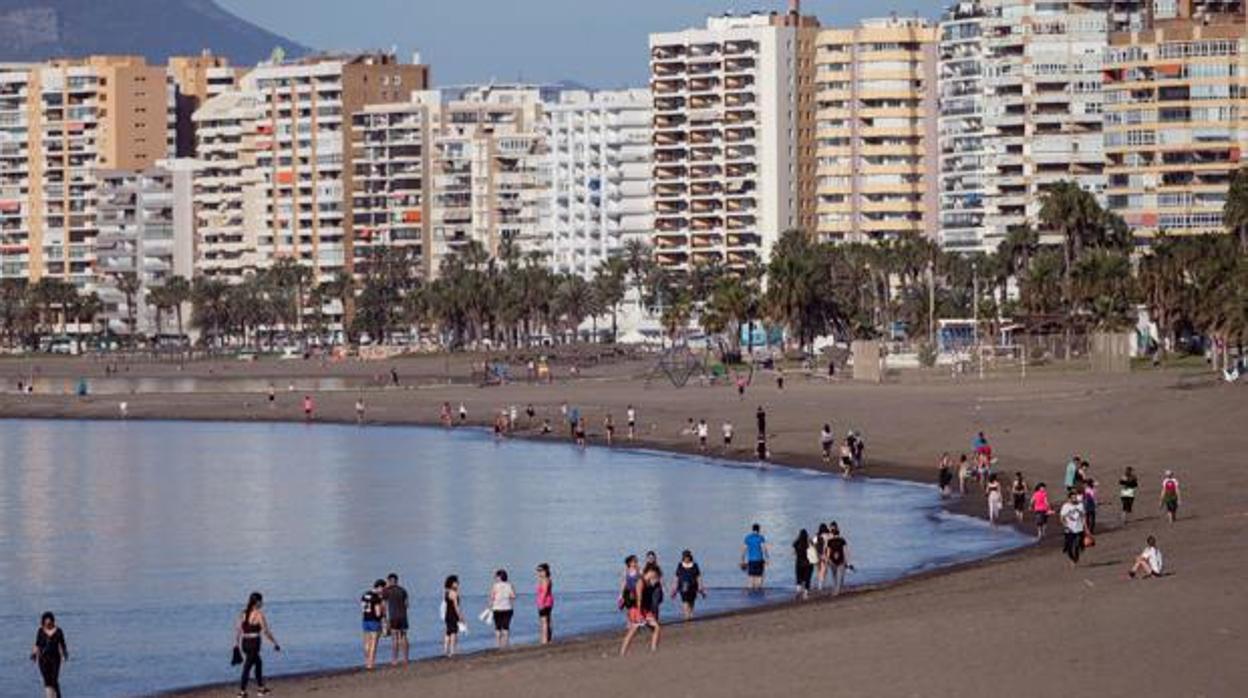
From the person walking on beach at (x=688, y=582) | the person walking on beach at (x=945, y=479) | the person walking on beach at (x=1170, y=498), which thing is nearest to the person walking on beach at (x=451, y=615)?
the person walking on beach at (x=688, y=582)

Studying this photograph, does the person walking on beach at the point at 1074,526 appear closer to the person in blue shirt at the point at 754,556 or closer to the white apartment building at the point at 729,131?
the person in blue shirt at the point at 754,556

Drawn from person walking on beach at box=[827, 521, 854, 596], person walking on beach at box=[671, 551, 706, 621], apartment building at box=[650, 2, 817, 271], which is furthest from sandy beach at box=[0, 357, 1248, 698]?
apartment building at box=[650, 2, 817, 271]

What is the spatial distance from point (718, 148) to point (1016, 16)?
122ft

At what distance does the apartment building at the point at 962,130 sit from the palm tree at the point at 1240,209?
6009 cm

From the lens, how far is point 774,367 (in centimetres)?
12744

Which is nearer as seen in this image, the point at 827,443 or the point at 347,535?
the point at 347,535

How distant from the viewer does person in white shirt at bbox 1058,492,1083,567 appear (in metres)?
37.2

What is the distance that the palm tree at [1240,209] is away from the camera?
10512 centimetres

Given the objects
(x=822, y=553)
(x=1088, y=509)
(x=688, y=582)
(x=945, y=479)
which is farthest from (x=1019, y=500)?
(x=688, y=582)

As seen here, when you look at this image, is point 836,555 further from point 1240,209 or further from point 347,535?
point 1240,209

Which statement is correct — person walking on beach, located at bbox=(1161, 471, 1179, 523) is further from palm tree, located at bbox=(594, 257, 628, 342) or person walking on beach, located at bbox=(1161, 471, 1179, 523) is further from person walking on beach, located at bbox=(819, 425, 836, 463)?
palm tree, located at bbox=(594, 257, 628, 342)

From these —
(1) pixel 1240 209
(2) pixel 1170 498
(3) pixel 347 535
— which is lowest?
(3) pixel 347 535

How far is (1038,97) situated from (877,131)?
2473 centimetres

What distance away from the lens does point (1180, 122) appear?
137625 millimetres
